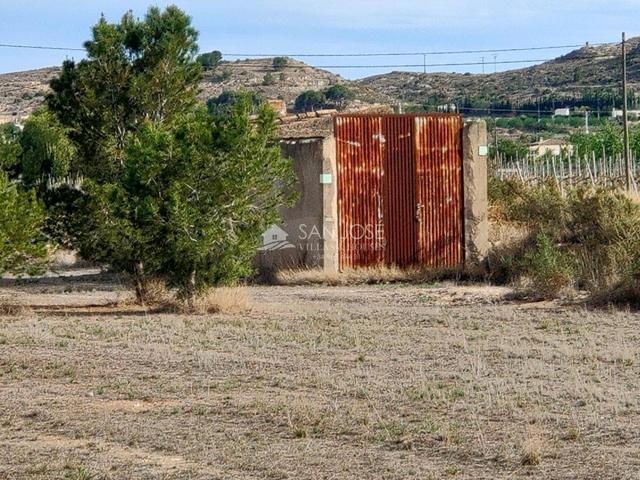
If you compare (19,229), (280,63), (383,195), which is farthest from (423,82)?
(19,229)

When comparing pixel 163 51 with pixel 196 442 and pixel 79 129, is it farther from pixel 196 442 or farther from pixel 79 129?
pixel 196 442

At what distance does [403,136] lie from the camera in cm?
2580

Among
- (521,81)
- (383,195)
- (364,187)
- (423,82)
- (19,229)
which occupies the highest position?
(423,82)

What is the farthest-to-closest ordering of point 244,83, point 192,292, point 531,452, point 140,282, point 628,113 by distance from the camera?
point 628,113, point 244,83, point 140,282, point 192,292, point 531,452

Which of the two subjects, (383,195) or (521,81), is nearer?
(383,195)

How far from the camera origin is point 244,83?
89312 mm

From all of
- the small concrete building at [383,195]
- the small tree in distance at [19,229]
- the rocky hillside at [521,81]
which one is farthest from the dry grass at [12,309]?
the rocky hillside at [521,81]

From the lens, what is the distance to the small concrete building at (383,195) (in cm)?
2542

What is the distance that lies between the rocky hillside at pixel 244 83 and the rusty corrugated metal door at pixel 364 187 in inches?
2152

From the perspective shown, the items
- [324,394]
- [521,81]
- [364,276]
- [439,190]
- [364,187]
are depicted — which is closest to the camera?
[324,394]

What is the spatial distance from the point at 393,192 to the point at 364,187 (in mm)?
623

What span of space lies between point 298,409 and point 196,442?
1309 mm

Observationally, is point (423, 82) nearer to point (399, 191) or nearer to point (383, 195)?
point (399, 191)

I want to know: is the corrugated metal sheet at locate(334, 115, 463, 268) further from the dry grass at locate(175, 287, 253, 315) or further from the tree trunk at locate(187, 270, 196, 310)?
the tree trunk at locate(187, 270, 196, 310)
